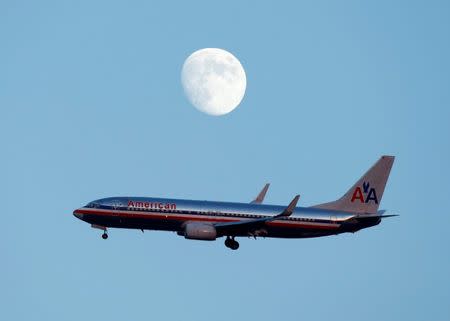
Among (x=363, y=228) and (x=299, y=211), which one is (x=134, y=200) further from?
(x=363, y=228)

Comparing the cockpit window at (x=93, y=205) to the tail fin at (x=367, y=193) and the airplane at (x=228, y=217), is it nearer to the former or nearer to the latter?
the airplane at (x=228, y=217)

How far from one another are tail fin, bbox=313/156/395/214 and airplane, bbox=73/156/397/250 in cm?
11

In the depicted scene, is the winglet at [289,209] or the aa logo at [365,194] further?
the aa logo at [365,194]

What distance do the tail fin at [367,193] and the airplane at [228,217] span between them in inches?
4.4

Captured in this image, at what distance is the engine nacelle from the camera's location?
87.5 metres

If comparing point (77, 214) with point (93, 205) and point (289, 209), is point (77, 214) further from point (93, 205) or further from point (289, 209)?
point (289, 209)

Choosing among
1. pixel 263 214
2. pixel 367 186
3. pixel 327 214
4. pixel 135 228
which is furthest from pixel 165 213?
pixel 367 186

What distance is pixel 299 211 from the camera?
93.0 m

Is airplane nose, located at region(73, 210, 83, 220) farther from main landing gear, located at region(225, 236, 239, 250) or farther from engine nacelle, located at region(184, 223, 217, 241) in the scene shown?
main landing gear, located at region(225, 236, 239, 250)

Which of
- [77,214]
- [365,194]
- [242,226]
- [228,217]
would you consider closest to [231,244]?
[228,217]

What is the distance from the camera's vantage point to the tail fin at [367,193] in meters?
96.3

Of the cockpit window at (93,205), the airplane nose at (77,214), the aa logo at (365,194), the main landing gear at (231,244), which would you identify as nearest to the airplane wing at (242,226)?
the main landing gear at (231,244)

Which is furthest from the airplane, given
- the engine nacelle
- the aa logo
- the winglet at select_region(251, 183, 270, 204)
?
the winglet at select_region(251, 183, 270, 204)

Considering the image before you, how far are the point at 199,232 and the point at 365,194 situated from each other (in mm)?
19327
